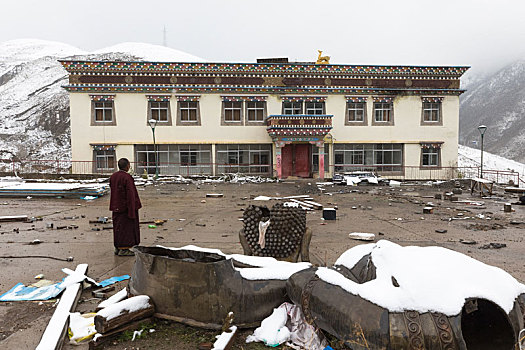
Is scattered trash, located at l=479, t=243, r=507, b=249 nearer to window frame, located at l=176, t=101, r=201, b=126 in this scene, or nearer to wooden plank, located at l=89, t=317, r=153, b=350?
wooden plank, located at l=89, t=317, r=153, b=350

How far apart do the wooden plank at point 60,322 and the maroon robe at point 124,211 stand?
191 cm

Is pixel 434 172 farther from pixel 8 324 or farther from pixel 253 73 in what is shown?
pixel 8 324

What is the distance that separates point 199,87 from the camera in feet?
87.9

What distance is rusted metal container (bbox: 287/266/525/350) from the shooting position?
2.51m

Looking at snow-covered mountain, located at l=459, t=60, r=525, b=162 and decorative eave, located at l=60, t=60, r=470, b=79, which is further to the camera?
snow-covered mountain, located at l=459, t=60, r=525, b=162

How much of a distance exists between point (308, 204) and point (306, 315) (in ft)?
31.6

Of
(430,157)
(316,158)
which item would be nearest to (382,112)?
(430,157)

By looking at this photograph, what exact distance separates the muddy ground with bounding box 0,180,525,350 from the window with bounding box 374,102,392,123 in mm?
14867

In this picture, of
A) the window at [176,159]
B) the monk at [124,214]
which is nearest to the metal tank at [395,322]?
the monk at [124,214]

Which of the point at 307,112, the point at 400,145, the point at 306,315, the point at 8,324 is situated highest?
the point at 307,112

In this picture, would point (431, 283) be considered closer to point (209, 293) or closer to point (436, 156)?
point (209, 293)

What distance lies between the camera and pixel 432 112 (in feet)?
94.4

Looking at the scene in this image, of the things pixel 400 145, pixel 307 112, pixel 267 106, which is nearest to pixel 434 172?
pixel 400 145

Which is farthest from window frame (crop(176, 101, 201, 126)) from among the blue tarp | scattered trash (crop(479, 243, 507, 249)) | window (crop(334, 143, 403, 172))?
the blue tarp
